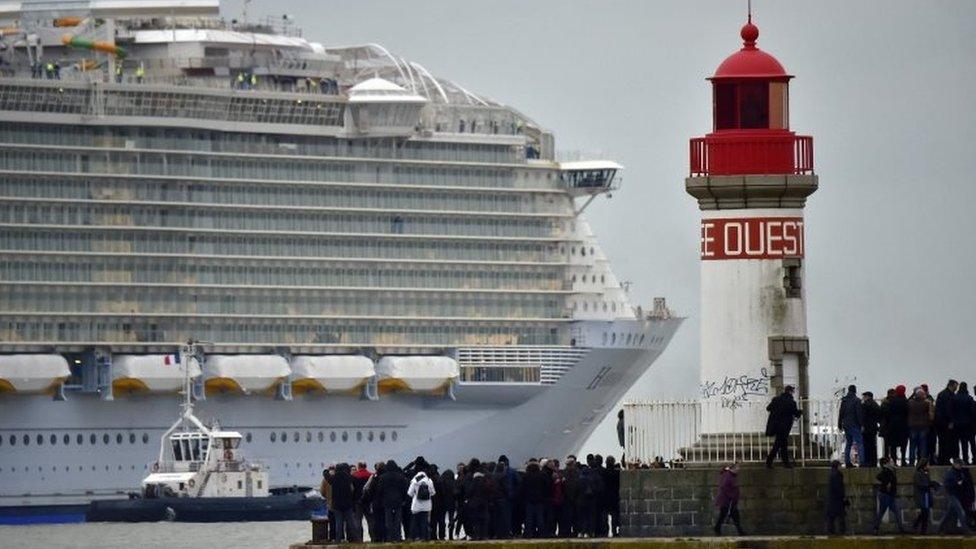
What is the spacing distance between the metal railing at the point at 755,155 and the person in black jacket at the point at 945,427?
2488mm

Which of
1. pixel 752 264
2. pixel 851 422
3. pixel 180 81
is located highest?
pixel 180 81

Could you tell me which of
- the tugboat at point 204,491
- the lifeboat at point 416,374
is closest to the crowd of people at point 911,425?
the tugboat at point 204,491

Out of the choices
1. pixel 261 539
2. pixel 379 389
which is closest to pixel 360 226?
pixel 379 389

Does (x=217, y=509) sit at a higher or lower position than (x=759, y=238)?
lower

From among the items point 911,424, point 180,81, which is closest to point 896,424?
point 911,424

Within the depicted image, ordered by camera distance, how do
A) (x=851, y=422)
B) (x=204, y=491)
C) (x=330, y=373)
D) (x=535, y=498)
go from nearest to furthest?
1. (x=851, y=422)
2. (x=535, y=498)
3. (x=204, y=491)
4. (x=330, y=373)

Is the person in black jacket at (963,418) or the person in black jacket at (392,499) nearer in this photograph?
the person in black jacket at (963,418)

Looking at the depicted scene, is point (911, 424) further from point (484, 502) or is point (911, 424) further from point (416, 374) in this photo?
point (416, 374)

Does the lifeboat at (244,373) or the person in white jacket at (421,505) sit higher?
the lifeboat at (244,373)

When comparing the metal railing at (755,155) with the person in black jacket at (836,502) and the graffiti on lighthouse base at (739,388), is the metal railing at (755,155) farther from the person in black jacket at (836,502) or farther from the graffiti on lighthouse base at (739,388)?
the person in black jacket at (836,502)

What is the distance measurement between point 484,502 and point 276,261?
203 feet

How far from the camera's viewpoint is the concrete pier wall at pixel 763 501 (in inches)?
1147

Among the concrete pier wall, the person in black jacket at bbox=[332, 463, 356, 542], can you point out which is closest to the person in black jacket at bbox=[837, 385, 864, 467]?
the concrete pier wall

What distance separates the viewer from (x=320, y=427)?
300ft
